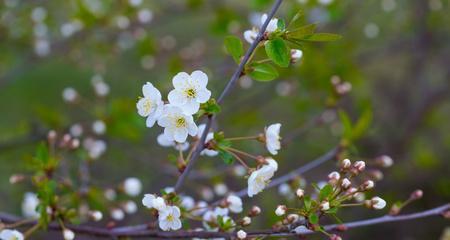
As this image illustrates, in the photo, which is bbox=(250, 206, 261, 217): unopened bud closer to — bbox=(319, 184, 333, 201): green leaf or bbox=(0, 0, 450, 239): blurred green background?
bbox=(319, 184, 333, 201): green leaf

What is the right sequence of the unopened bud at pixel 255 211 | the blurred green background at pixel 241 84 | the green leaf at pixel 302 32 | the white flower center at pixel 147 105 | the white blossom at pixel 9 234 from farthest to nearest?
the blurred green background at pixel 241 84 < the white blossom at pixel 9 234 < the unopened bud at pixel 255 211 < the white flower center at pixel 147 105 < the green leaf at pixel 302 32

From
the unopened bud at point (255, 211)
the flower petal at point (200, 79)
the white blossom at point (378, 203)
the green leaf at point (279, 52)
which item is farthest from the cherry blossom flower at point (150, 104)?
the white blossom at point (378, 203)

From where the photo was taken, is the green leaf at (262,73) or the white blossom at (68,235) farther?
the white blossom at (68,235)

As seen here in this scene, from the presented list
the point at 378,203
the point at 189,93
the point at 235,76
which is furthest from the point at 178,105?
the point at 378,203

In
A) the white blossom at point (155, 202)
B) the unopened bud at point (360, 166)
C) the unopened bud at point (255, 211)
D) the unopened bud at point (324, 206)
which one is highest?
the unopened bud at point (360, 166)

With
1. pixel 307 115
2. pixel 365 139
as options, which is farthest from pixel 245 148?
pixel 365 139

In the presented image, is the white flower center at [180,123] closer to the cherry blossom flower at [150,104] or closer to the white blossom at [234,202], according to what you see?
the cherry blossom flower at [150,104]

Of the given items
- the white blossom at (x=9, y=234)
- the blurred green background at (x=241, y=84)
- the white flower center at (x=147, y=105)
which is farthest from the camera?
the blurred green background at (x=241, y=84)

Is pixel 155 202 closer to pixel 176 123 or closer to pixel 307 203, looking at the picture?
pixel 176 123
